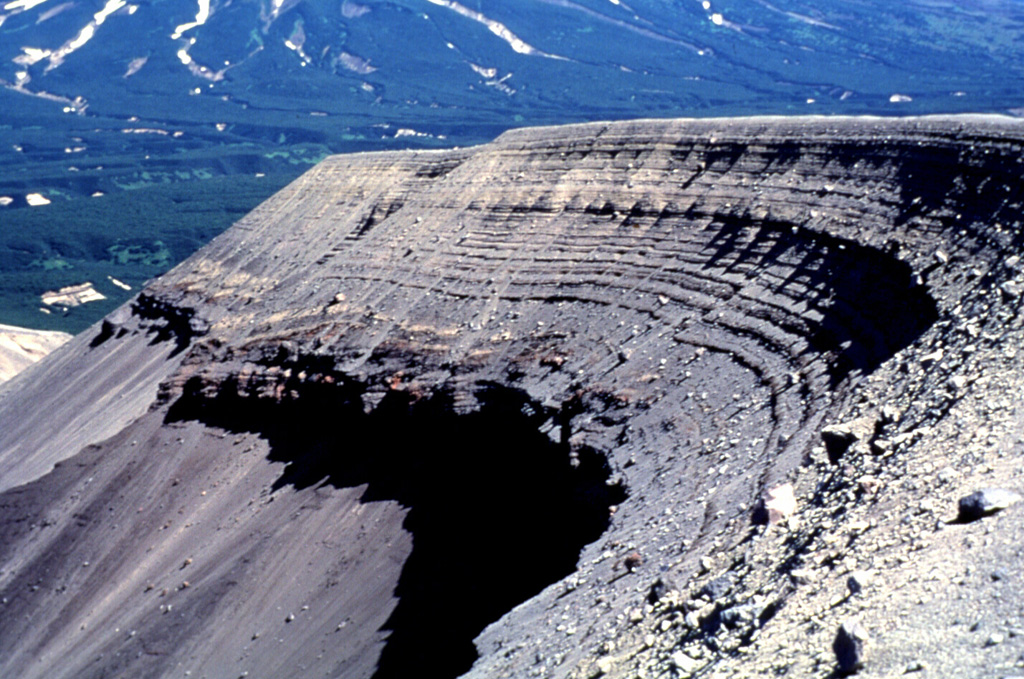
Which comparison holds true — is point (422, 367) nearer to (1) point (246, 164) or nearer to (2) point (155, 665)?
(2) point (155, 665)

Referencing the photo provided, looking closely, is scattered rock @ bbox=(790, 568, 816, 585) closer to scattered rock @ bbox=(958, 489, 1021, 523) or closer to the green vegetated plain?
scattered rock @ bbox=(958, 489, 1021, 523)

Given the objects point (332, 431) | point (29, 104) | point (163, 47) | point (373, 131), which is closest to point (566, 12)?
point (373, 131)

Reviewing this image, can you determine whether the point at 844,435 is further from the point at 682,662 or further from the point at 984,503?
the point at 682,662

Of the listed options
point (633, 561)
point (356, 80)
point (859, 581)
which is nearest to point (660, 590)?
point (633, 561)

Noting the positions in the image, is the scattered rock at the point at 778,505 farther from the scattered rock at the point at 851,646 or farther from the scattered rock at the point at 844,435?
the scattered rock at the point at 851,646

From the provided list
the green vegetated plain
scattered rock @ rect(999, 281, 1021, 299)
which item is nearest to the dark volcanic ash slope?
scattered rock @ rect(999, 281, 1021, 299)

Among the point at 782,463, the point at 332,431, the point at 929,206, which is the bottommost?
the point at 332,431

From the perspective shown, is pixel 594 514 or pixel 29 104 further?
pixel 29 104
